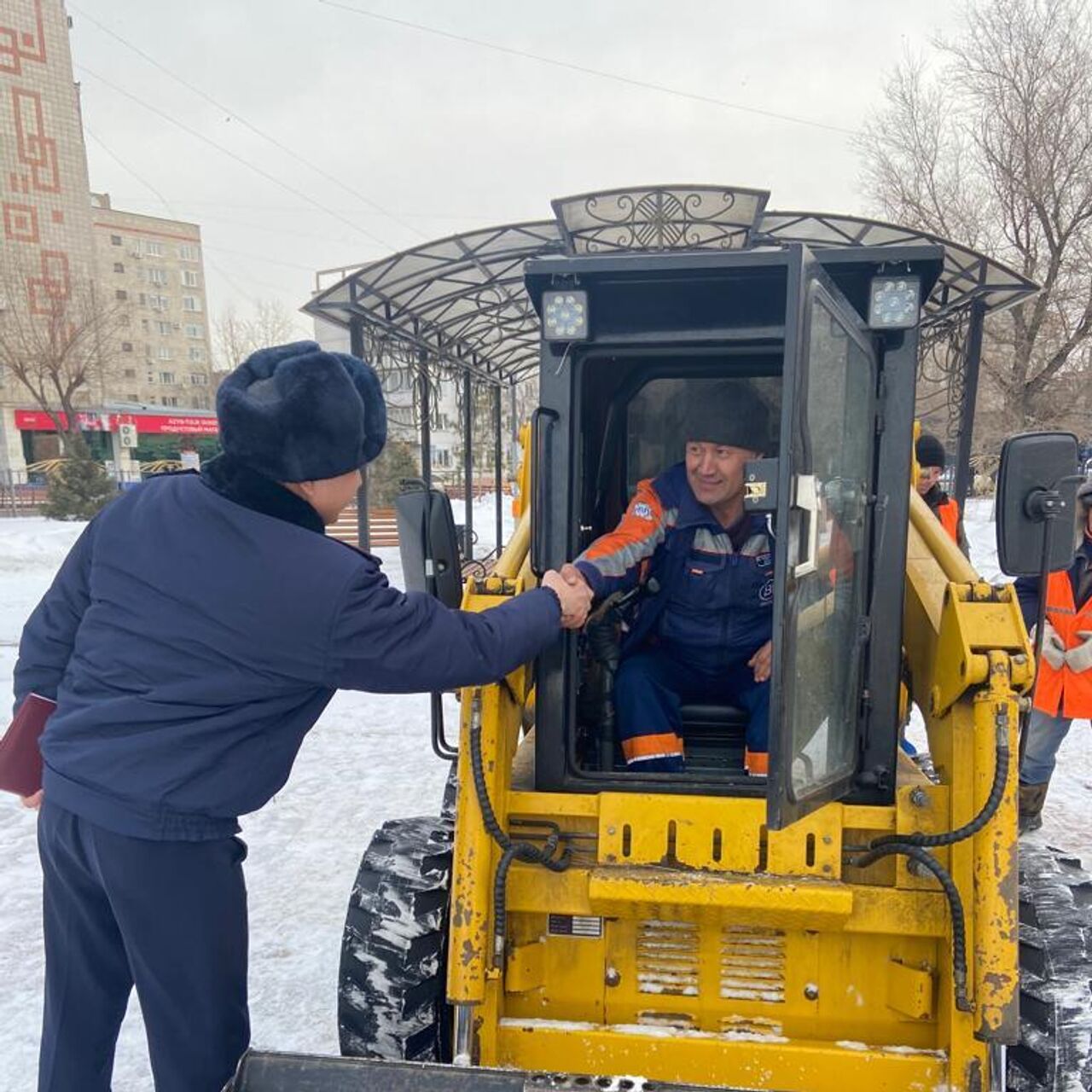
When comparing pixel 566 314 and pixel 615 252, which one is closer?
pixel 566 314

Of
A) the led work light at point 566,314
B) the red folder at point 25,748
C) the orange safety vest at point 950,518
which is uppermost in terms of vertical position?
the led work light at point 566,314

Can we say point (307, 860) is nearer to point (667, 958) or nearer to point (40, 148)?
point (667, 958)

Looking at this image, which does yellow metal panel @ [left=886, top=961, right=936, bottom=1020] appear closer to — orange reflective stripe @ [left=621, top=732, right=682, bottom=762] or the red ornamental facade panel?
orange reflective stripe @ [left=621, top=732, right=682, bottom=762]

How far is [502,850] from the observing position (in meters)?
2.30

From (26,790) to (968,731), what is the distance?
7.86 feet

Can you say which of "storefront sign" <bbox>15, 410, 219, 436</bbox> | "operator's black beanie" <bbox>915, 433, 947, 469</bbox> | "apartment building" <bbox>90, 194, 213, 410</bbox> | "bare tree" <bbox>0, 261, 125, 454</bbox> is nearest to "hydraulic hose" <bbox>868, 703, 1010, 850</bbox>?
"operator's black beanie" <bbox>915, 433, 947, 469</bbox>

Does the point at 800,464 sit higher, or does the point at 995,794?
the point at 800,464

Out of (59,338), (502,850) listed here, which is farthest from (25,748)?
(59,338)

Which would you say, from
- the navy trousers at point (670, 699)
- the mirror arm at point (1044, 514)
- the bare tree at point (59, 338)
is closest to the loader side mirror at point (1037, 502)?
the mirror arm at point (1044, 514)

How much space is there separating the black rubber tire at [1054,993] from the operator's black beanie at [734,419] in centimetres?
147

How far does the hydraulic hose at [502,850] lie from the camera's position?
226 centimetres

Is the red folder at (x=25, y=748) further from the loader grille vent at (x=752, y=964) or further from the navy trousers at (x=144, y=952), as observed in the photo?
the loader grille vent at (x=752, y=964)

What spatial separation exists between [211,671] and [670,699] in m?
1.43

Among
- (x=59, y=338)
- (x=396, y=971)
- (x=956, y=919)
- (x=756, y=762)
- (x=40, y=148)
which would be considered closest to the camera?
(x=956, y=919)
